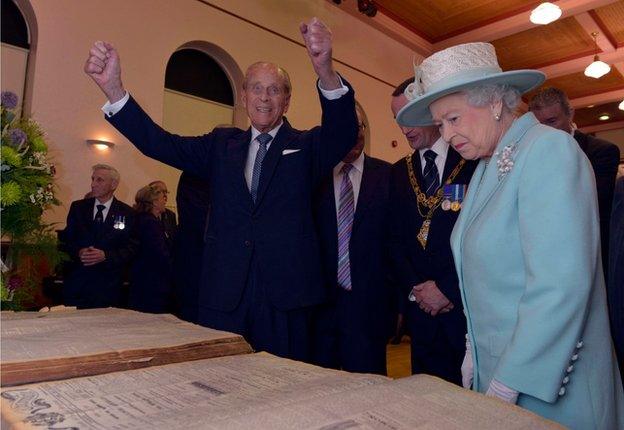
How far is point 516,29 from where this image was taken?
26.5 ft

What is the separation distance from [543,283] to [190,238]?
173cm

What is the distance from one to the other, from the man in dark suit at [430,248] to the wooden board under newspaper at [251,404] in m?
1.31

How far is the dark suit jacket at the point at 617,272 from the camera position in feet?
3.60

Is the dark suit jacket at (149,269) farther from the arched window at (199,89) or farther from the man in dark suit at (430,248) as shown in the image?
the arched window at (199,89)

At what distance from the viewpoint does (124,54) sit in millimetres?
5695

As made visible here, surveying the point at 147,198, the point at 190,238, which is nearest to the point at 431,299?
the point at 190,238

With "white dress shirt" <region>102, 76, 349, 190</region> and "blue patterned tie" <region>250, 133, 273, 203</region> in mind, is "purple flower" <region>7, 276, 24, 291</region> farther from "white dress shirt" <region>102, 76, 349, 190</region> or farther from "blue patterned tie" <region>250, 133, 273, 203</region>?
"blue patterned tie" <region>250, 133, 273, 203</region>

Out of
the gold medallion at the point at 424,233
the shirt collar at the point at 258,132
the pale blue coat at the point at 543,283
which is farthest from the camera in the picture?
the gold medallion at the point at 424,233

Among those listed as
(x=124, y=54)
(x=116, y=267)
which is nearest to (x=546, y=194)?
(x=116, y=267)

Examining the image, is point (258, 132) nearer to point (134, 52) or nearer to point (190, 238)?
point (190, 238)

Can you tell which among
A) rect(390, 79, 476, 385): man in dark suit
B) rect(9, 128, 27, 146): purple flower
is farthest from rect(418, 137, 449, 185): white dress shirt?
rect(9, 128, 27, 146): purple flower

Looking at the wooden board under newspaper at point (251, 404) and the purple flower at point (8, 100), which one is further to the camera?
the purple flower at point (8, 100)

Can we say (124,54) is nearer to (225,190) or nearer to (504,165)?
(225,190)

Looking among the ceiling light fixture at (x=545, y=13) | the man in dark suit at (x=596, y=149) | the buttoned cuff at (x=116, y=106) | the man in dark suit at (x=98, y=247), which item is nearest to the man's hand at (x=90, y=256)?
the man in dark suit at (x=98, y=247)
